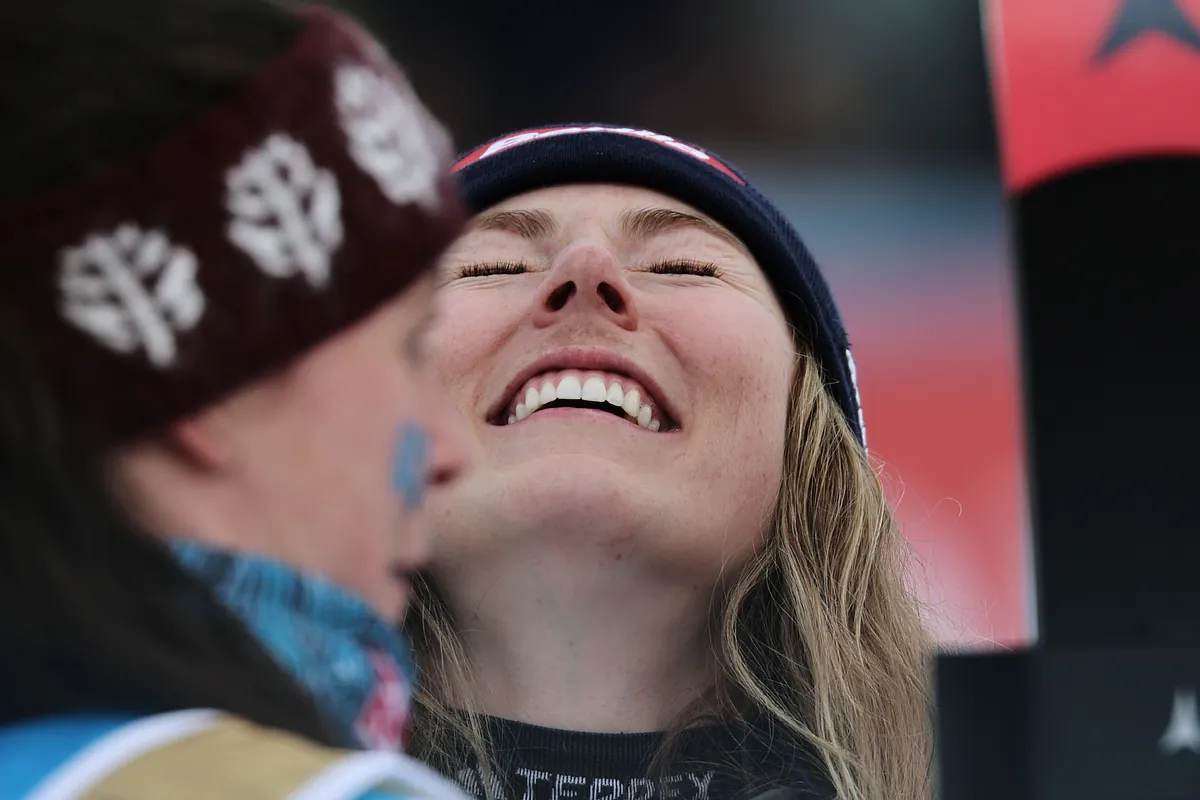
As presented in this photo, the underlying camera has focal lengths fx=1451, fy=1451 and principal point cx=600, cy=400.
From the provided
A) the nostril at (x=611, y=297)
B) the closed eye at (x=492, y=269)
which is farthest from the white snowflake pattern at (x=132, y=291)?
the closed eye at (x=492, y=269)

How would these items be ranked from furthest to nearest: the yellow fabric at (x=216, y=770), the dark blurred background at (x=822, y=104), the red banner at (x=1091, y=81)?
the dark blurred background at (x=822, y=104) → the red banner at (x=1091, y=81) → the yellow fabric at (x=216, y=770)

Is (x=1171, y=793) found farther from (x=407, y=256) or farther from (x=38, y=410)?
(x=38, y=410)

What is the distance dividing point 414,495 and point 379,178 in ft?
0.59

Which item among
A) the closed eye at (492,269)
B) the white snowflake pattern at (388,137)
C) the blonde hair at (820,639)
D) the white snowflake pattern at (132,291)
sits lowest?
the blonde hair at (820,639)

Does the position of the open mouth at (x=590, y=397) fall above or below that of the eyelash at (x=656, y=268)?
below

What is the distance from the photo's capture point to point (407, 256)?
77 cm

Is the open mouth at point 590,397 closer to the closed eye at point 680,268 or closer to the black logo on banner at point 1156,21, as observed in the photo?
the closed eye at point 680,268

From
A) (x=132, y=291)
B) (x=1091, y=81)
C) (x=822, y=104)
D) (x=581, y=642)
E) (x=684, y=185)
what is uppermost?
(x=822, y=104)

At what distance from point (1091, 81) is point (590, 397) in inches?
86.8

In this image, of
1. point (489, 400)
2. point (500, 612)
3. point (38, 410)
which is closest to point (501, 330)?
point (489, 400)

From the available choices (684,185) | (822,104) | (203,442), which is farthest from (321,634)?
(822,104)

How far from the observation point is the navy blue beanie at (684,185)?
1.73 meters

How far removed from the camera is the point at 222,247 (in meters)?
0.70

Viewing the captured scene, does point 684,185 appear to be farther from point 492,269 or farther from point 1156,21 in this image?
point 1156,21
